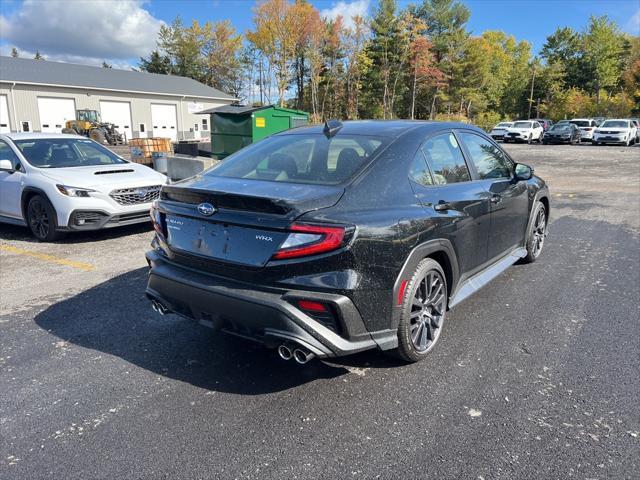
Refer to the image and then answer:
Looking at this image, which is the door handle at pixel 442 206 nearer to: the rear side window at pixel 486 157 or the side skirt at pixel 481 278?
the side skirt at pixel 481 278

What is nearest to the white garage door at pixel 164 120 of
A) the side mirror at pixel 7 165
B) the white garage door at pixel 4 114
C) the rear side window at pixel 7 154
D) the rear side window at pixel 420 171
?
the white garage door at pixel 4 114

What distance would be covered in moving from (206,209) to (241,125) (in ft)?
40.8

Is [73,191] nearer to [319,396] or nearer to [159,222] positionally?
[159,222]

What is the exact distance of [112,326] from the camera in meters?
3.93

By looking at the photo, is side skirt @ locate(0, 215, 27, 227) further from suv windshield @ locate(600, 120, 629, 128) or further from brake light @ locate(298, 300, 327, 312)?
suv windshield @ locate(600, 120, 629, 128)

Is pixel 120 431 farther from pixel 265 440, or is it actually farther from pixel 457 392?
pixel 457 392

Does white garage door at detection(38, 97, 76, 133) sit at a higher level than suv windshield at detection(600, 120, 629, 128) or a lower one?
higher

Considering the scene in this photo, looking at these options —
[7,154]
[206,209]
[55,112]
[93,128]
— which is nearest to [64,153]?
[7,154]

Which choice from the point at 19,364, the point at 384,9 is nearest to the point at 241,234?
the point at 19,364

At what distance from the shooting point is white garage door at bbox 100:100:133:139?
37.5 meters

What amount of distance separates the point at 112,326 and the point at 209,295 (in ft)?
5.02

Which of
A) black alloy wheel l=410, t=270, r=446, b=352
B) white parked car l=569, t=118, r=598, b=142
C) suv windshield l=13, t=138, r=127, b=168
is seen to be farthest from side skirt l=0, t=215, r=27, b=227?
white parked car l=569, t=118, r=598, b=142

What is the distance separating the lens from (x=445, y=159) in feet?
12.2

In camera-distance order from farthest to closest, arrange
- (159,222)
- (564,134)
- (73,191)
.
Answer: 1. (564,134)
2. (73,191)
3. (159,222)
